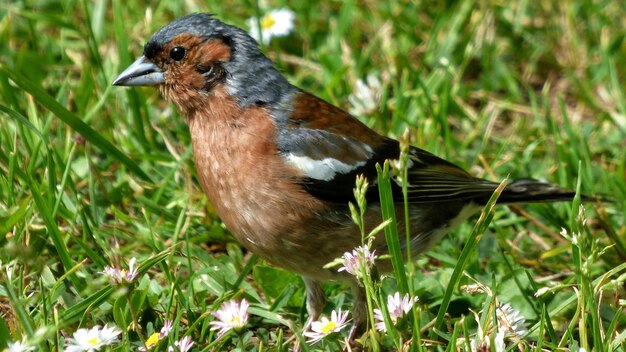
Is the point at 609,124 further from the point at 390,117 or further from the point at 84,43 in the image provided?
the point at 84,43

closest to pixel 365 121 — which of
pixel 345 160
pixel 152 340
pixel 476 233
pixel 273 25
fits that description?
pixel 273 25

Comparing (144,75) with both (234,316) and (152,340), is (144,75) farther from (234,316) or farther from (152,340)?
(234,316)

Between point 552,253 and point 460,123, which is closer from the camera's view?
point 552,253

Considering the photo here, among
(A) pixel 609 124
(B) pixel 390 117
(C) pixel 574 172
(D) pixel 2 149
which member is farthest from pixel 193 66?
(A) pixel 609 124

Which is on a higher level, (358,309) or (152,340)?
(152,340)

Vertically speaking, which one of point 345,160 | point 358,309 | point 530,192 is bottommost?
point 358,309

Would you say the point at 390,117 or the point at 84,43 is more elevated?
the point at 84,43

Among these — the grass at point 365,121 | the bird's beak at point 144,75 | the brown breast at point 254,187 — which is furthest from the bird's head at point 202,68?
the grass at point 365,121
